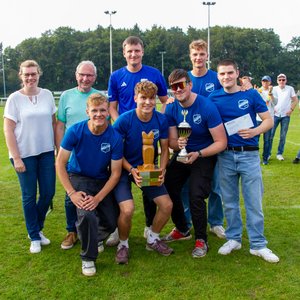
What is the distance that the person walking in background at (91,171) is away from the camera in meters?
3.95

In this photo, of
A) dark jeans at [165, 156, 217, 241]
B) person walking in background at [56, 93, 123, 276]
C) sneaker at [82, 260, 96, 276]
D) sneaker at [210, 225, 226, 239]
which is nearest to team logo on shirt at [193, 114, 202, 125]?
dark jeans at [165, 156, 217, 241]

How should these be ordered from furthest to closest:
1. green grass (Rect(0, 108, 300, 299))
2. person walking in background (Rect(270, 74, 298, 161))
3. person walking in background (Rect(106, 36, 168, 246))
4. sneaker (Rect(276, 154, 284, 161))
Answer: person walking in background (Rect(270, 74, 298, 161)) < sneaker (Rect(276, 154, 284, 161)) < person walking in background (Rect(106, 36, 168, 246)) < green grass (Rect(0, 108, 300, 299))

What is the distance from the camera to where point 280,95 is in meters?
10.2

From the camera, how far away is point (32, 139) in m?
4.35

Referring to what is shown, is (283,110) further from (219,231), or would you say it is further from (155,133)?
(155,133)

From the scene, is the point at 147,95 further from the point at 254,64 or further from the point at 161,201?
the point at 254,64

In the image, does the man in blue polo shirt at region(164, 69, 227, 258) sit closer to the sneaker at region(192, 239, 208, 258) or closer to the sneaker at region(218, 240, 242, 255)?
the sneaker at region(192, 239, 208, 258)

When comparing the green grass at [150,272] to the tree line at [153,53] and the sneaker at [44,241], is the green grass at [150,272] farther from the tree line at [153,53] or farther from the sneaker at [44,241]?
the tree line at [153,53]

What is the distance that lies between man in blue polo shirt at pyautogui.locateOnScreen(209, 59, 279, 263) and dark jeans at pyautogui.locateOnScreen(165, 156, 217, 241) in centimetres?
17

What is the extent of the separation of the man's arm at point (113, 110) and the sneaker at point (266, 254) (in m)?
2.20

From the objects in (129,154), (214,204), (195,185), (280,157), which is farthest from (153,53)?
(195,185)

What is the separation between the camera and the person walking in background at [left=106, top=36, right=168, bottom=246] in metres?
4.79

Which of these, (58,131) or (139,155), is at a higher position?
(58,131)

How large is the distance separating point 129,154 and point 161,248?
1076 millimetres
